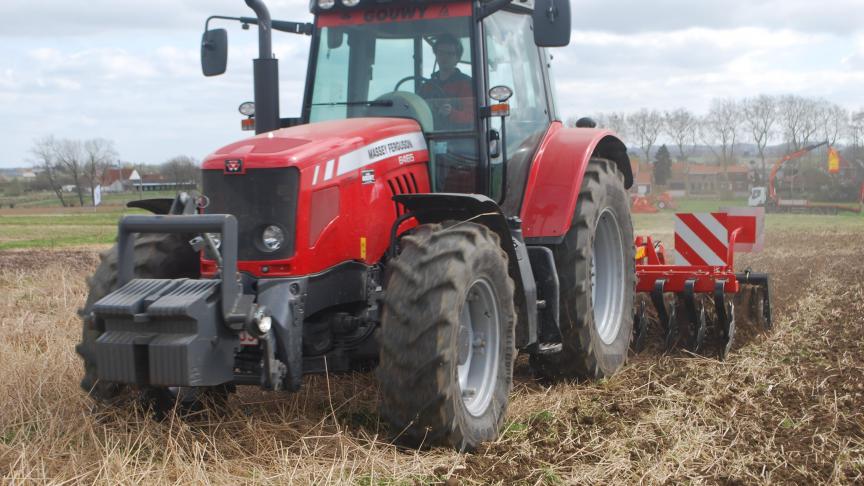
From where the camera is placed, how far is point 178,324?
425 cm

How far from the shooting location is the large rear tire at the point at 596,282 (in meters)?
6.06

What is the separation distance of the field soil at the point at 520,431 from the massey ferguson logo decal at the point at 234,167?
3.82ft

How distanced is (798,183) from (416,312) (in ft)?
113

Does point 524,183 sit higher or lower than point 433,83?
lower

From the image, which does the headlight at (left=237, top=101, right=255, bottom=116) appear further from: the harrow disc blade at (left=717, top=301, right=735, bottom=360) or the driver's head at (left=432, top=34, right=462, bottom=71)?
the harrow disc blade at (left=717, top=301, right=735, bottom=360)

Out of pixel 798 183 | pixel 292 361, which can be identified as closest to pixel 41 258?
pixel 292 361

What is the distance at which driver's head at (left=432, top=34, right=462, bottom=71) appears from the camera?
232 inches

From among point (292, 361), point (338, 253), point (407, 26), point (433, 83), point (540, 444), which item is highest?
point (407, 26)

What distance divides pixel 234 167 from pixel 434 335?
1.38 m

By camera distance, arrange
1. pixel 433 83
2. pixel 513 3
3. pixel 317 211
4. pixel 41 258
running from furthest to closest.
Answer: pixel 41 258
pixel 513 3
pixel 433 83
pixel 317 211

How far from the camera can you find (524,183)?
246 inches

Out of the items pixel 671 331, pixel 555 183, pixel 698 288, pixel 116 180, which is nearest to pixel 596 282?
pixel 671 331

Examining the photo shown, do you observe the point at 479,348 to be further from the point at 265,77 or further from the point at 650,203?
the point at 650,203

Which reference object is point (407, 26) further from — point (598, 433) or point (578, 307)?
point (598, 433)
